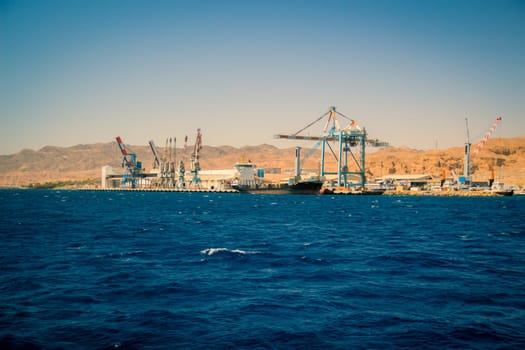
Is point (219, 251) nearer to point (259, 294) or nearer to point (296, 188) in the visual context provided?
point (259, 294)

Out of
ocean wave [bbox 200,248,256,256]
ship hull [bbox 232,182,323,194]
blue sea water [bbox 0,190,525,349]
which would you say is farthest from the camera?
ship hull [bbox 232,182,323,194]

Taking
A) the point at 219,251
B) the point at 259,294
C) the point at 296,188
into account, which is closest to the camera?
the point at 259,294

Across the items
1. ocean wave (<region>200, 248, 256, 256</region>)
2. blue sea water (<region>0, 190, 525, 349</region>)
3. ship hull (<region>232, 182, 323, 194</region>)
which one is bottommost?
blue sea water (<region>0, 190, 525, 349</region>)

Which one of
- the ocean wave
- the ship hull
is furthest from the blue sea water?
the ship hull

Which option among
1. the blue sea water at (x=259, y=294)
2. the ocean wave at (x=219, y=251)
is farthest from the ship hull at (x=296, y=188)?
the ocean wave at (x=219, y=251)

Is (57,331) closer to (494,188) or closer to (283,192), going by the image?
(283,192)

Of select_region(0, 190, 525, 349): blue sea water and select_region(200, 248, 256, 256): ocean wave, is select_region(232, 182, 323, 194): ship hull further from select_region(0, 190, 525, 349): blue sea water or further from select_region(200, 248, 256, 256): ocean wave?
select_region(200, 248, 256, 256): ocean wave

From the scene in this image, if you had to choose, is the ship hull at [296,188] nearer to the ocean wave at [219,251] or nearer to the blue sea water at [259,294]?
the blue sea water at [259,294]

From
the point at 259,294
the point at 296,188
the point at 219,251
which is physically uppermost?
the point at 296,188

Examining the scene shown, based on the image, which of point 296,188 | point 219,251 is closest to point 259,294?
point 219,251

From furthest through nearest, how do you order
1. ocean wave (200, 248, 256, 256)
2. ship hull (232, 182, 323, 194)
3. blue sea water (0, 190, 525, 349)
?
ship hull (232, 182, 323, 194) < ocean wave (200, 248, 256, 256) < blue sea water (0, 190, 525, 349)

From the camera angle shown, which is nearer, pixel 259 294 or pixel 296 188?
pixel 259 294

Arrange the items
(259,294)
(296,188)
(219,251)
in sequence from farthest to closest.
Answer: (296,188) < (219,251) < (259,294)

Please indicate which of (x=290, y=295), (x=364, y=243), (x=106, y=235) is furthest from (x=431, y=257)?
(x=106, y=235)
